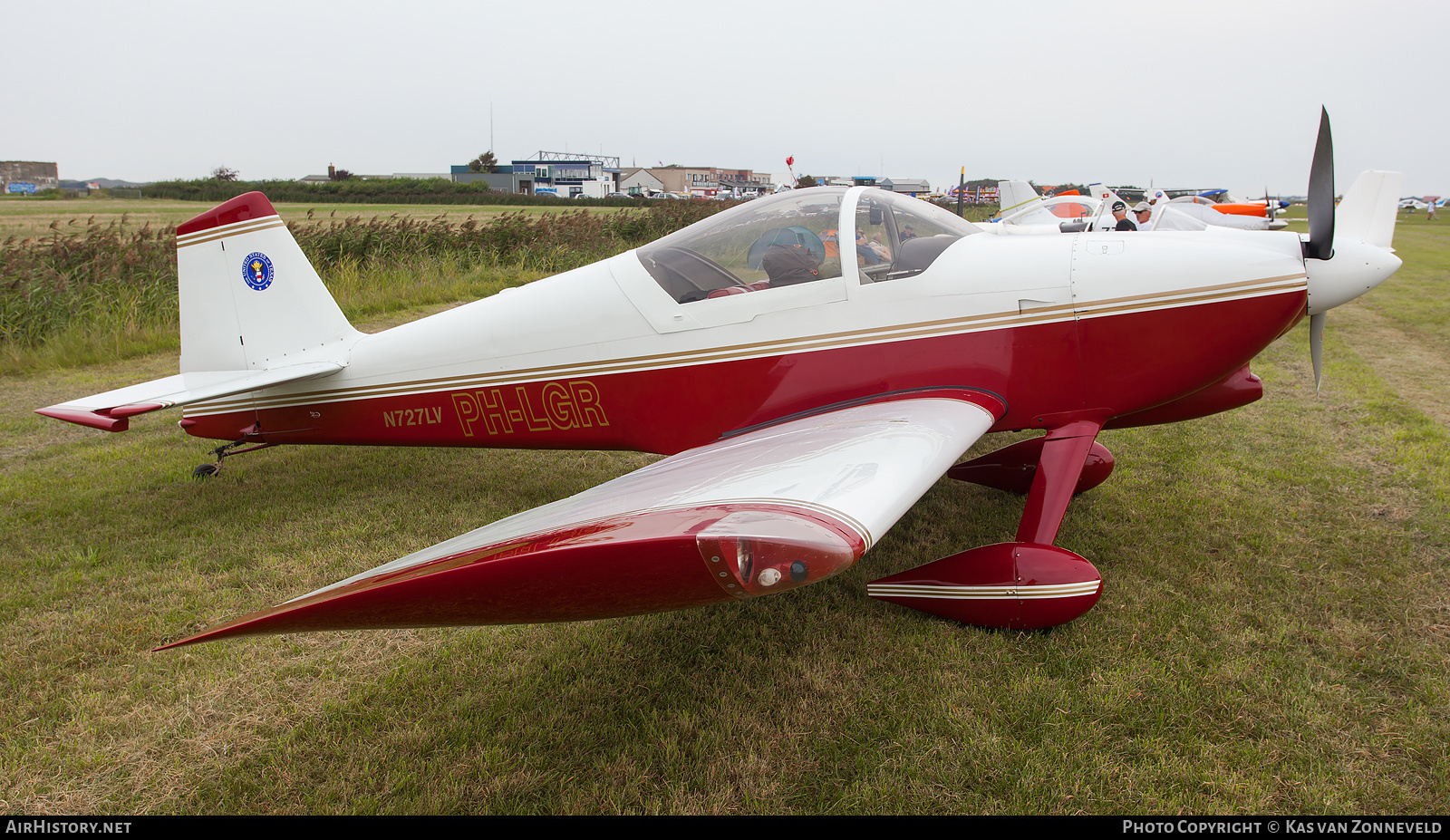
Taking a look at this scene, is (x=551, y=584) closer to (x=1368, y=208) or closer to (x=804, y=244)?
(x=804, y=244)

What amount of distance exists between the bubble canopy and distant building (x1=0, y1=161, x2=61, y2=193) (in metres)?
80.6

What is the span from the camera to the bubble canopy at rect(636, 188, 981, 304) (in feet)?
12.1

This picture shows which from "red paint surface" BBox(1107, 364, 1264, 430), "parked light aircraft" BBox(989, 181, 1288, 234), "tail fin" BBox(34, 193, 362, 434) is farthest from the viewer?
"parked light aircraft" BBox(989, 181, 1288, 234)

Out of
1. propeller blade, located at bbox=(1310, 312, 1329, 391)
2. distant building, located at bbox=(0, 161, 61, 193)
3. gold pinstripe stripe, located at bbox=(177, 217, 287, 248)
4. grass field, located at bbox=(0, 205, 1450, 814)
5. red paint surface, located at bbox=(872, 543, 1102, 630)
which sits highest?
distant building, located at bbox=(0, 161, 61, 193)

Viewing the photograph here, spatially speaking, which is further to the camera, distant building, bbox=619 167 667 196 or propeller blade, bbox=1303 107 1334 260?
distant building, bbox=619 167 667 196

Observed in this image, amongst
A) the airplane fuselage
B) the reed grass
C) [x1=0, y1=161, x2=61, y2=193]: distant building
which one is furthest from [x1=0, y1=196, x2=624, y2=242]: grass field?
[x1=0, y1=161, x2=61, y2=193]: distant building

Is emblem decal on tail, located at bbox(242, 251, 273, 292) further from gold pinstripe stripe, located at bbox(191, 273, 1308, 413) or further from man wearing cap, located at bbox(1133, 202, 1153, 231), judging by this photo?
man wearing cap, located at bbox(1133, 202, 1153, 231)

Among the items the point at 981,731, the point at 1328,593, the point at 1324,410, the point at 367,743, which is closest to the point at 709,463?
the point at 981,731

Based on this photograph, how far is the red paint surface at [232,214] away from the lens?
4.81 meters

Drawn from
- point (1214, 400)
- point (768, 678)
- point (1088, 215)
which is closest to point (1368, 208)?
point (1214, 400)

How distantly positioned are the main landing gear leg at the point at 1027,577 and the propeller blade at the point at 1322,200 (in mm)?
1333

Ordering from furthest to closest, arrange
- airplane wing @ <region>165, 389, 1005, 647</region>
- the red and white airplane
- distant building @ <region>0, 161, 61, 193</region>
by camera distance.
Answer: distant building @ <region>0, 161, 61, 193</region> < the red and white airplane < airplane wing @ <region>165, 389, 1005, 647</region>

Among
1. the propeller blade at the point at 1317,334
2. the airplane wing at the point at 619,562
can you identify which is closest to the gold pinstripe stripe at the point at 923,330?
the propeller blade at the point at 1317,334
